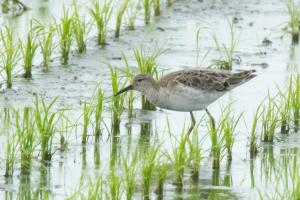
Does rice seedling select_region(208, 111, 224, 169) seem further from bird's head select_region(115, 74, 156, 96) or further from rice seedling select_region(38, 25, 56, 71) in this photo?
rice seedling select_region(38, 25, 56, 71)

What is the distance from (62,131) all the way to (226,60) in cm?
472

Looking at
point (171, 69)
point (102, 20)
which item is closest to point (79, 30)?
point (102, 20)

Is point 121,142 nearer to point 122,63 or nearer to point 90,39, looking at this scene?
point 122,63

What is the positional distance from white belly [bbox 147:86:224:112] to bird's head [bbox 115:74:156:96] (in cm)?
13

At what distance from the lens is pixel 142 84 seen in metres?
11.9

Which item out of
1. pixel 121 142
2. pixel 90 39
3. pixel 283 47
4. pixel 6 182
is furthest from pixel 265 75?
pixel 6 182

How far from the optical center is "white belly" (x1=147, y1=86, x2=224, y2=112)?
1163cm

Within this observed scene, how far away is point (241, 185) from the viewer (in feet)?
33.1

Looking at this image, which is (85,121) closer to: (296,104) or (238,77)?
(238,77)

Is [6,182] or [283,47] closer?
[6,182]

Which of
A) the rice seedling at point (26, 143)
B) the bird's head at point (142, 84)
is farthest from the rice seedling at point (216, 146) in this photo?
the rice seedling at point (26, 143)

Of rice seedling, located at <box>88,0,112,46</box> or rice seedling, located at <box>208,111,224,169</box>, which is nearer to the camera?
rice seedling, located at <box>208,111,224,169</box>

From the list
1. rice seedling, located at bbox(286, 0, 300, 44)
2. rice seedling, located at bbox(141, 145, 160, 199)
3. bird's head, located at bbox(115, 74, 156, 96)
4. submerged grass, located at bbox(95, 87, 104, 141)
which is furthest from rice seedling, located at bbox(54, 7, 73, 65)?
rice seedling, located at bbox(141, 145, 160, 199)

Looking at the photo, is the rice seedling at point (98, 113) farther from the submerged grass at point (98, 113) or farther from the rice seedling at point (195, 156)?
the rice seedling at point (195, 156)
